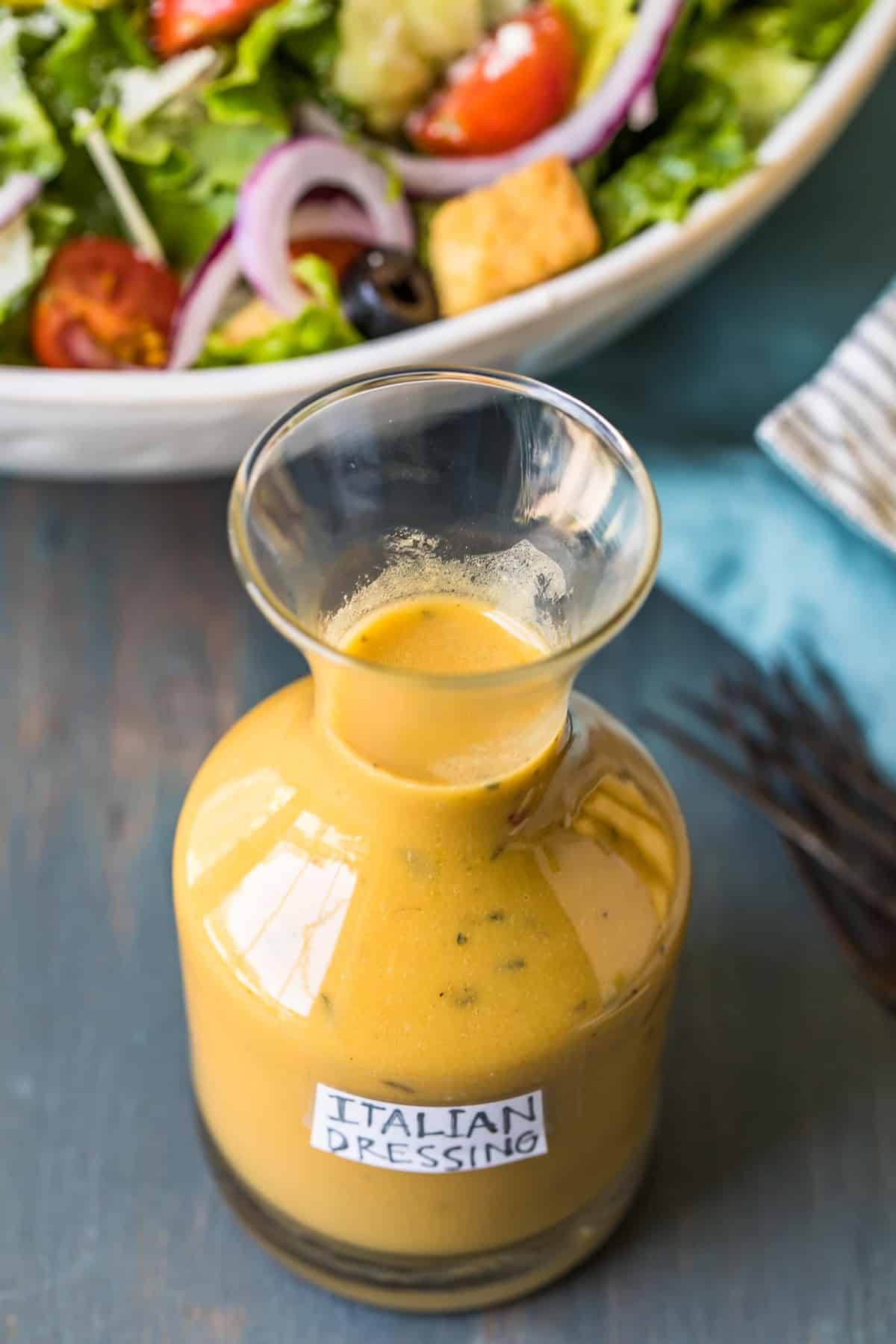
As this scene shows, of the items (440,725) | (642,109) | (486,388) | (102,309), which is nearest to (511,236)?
(642,109)

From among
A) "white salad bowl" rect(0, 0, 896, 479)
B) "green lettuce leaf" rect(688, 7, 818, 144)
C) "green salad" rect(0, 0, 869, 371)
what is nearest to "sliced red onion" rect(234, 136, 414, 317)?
"green salad" rect(0, 0, 869, 371)

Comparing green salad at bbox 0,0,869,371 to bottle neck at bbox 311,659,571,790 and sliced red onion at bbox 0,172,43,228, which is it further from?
bottle neck at bbox 311,659,571,790

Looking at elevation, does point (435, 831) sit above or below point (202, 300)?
above

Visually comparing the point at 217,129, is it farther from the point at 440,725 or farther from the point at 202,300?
the point at 440,725

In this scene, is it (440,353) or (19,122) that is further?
(19,122)

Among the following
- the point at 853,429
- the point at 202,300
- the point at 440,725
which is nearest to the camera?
the point at 440,725

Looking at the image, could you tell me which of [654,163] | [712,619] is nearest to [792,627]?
[712,619]
